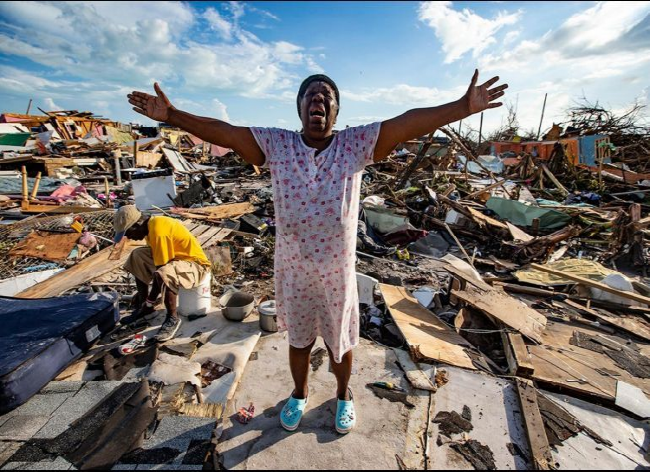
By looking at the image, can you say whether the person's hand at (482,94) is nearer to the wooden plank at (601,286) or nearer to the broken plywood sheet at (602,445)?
the broken plywood sheet at (602,445)

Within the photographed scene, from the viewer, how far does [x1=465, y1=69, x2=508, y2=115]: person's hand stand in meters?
1.59

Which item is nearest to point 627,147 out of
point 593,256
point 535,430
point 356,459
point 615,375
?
point 593,256

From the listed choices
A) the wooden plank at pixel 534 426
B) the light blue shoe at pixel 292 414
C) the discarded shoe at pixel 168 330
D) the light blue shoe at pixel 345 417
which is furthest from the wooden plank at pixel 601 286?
the discarded shoe at pixel 168 330

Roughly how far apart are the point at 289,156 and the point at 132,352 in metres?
2.42

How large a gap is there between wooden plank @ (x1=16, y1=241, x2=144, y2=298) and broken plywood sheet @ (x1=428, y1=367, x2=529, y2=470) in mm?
4468

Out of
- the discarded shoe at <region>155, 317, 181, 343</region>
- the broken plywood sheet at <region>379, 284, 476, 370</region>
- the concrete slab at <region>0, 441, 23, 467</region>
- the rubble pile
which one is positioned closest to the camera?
the concrete slab at <region>0, 441, 23, 467</region>

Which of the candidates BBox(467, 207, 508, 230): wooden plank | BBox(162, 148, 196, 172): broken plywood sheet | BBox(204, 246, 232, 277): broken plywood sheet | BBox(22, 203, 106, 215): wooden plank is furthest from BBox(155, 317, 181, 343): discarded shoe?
BBox(162, 148, 196, 172): broken plywood sheet

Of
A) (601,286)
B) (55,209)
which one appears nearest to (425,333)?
(601,286)

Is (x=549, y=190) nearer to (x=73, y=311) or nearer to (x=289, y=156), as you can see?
(x=289, y=156)

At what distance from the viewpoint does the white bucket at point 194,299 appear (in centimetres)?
352

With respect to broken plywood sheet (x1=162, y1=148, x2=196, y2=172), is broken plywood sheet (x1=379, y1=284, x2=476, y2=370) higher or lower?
lower

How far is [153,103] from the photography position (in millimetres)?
1728

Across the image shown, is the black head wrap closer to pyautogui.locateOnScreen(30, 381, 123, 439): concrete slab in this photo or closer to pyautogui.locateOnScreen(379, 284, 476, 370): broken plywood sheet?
pyautogui.locateOnScreen(379, 284, 476, 370): broken plywood sheet

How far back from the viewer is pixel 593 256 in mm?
6305
